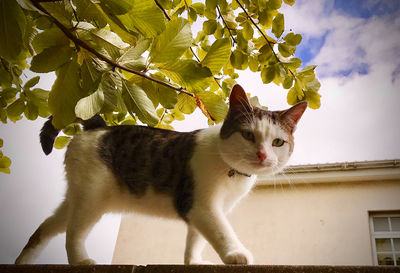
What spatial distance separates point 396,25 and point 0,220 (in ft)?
11.6

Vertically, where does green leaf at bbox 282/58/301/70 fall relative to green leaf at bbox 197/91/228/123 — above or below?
above

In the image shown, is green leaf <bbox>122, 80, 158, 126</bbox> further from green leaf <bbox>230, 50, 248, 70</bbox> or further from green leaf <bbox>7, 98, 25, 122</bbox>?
green leaf <bbox>7, 98, 25, 122</bbox>

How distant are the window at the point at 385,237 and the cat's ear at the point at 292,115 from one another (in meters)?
2.42

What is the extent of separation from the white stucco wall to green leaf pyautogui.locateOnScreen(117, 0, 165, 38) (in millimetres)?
2573

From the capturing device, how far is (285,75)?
103cm

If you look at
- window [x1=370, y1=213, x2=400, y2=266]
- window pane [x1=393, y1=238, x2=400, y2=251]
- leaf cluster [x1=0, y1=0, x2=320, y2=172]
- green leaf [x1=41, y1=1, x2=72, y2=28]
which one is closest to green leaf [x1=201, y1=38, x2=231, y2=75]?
leaf cluster [x1=0, y1=0, x2=320, y2=172]

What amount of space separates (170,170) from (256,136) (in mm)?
365

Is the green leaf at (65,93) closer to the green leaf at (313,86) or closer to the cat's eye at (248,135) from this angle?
the cat's eye at (248,135)

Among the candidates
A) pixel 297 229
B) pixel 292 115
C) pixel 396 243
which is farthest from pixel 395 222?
pixel 292 115

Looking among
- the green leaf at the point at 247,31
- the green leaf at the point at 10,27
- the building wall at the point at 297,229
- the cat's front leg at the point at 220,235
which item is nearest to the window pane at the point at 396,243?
the building wall at the point at 297,229

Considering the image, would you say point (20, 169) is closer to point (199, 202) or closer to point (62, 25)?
point (199, 202)

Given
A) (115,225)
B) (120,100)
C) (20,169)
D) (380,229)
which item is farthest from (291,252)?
(120,100)

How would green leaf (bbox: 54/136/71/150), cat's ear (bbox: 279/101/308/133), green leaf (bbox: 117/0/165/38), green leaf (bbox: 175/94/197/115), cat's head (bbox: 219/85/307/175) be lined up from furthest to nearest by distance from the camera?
1. green leaf (bbox: 54/136/71/150)
2. cat's ear (bbox: 279/101/308/133)
3. cat's head (bbox: 219/85/307/175)
4. green leaf (bbox: 175/94/197/115)
5. green leaf (bbox: 117/0/165/38)

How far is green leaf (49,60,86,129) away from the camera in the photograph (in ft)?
2.02
